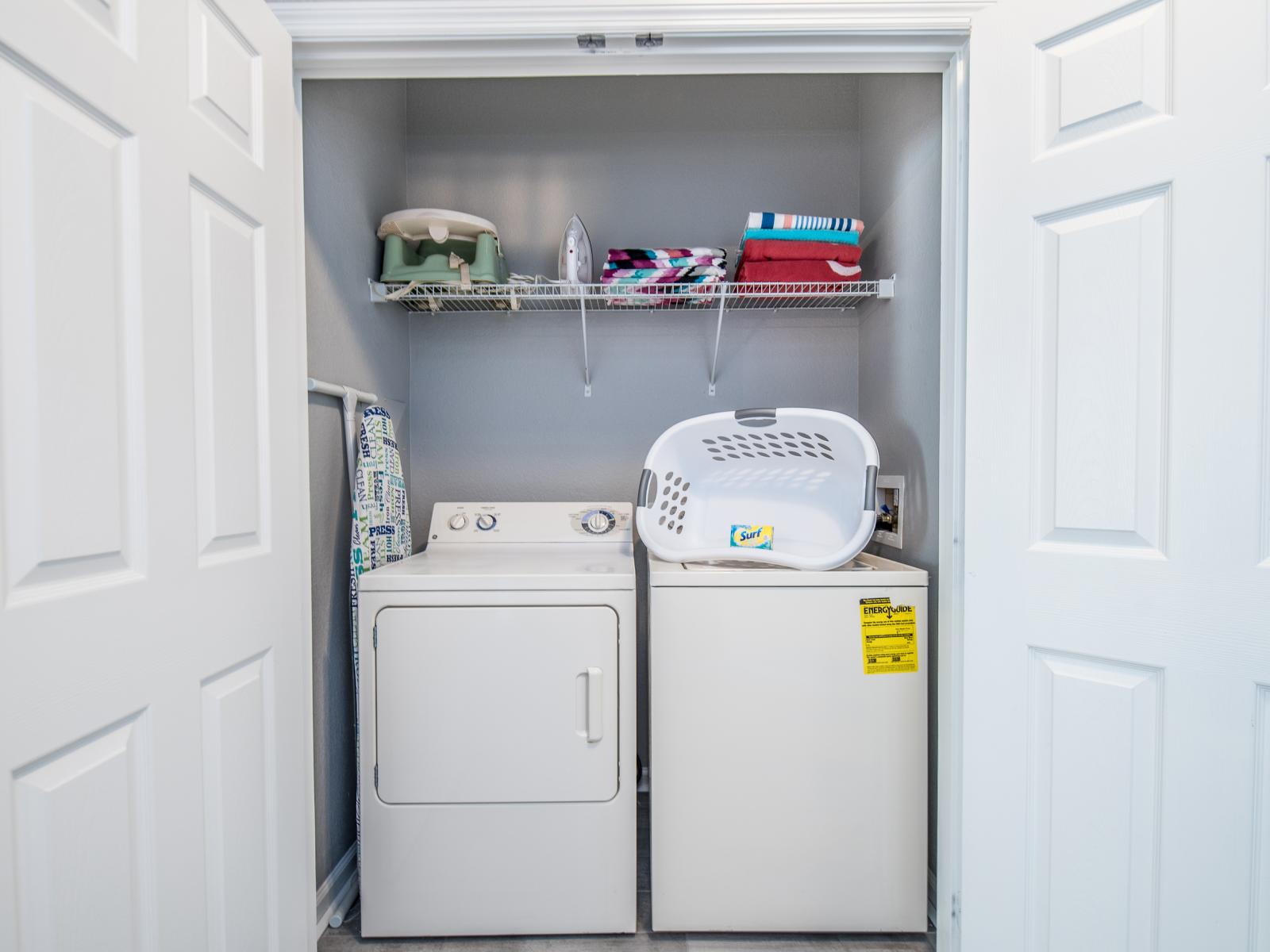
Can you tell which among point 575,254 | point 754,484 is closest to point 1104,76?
point 754,484

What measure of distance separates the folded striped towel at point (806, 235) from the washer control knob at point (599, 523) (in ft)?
3.14

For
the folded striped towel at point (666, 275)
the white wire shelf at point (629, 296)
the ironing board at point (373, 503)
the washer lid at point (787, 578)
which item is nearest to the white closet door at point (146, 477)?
the ironing board at point (373, 503)

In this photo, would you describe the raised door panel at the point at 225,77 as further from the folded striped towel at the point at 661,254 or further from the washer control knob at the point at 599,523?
the washer control knob at the point at 599,523

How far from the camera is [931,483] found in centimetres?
156

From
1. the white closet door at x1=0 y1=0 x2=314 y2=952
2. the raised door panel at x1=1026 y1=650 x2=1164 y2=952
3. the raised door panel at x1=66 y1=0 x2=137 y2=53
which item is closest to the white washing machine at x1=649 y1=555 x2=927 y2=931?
the raised door panel at x1=1026 y1=650 x2=1164 y2=952

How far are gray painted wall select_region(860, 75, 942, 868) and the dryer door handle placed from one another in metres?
0.77

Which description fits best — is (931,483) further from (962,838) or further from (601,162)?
(601,162)

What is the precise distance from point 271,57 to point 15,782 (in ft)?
3.84

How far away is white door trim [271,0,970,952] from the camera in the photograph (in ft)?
3.98

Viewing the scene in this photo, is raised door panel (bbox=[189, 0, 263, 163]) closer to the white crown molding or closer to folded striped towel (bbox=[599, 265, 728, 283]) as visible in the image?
the white crown molding

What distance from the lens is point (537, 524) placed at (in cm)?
203

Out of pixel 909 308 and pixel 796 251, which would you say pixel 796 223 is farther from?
pixel 909 308

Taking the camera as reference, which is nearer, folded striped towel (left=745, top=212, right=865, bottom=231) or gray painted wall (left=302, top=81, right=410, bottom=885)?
gray painted wall (left=302, top=81, right=410, bottom=885)

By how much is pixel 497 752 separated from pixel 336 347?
1.09 m
